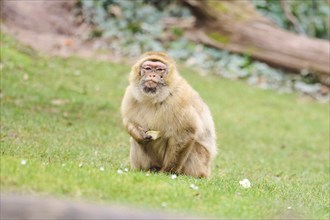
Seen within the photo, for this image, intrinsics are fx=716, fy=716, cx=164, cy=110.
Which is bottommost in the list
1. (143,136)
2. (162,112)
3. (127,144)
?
(127,144)

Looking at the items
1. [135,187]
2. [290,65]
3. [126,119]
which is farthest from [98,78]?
[135,187]

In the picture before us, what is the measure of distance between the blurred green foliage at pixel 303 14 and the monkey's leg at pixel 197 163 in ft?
49.6

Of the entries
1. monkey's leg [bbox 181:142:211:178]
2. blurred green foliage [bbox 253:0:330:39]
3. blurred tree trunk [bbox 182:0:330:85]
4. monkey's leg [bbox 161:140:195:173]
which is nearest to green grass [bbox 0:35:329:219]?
monkey's leg [bbox 181:142:211:178]

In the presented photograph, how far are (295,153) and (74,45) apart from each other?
9.15 meters

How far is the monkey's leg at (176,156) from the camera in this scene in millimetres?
8812

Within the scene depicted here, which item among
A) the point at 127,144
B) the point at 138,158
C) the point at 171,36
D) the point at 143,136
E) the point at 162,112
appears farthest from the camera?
the point at 171,36

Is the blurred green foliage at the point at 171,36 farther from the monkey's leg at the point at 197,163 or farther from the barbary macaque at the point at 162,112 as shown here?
the barbary macaque at the point at 162,112

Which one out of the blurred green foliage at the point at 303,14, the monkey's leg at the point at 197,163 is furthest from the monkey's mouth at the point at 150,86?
the blurred green foliage at the point at 303,14

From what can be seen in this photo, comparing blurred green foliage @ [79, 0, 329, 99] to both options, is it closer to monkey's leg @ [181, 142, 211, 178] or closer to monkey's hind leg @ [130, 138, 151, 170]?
monkey's leg @ [181, 142, 211, 178]

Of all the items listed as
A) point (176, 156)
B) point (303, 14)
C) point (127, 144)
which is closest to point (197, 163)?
point (176, 156)

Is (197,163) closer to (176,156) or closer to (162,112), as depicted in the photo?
(176,156)

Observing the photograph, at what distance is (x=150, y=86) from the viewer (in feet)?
28.5

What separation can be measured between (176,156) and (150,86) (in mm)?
933

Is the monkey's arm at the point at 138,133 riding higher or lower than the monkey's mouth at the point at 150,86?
lower
